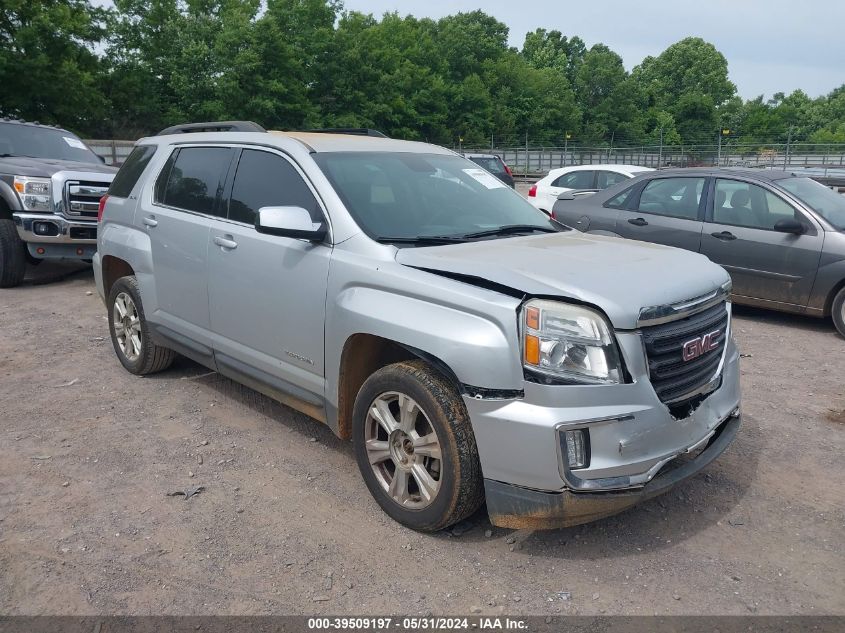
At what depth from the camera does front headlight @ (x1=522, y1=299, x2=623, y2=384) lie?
2.96m

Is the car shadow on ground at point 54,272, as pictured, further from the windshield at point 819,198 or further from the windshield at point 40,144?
the windshield at point 819,198

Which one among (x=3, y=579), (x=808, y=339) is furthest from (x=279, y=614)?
(x=808, y=339)

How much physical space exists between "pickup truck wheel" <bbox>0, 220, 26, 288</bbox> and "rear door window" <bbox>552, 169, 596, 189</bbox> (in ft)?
28.9

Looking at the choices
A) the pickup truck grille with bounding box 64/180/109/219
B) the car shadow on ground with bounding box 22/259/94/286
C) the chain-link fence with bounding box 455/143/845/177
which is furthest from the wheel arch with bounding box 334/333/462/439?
the chain-link fence with bounding box 455/143/845/177

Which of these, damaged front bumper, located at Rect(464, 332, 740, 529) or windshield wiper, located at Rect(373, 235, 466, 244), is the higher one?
windshield wiper, located at Rect(373, 235, 466, 244)

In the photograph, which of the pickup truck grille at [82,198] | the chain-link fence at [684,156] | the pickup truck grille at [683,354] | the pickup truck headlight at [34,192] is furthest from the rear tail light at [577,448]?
the chain-link fence at [684,156]

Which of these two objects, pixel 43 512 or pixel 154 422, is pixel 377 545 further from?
pixel 154 422

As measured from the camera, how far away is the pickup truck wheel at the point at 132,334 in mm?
5434

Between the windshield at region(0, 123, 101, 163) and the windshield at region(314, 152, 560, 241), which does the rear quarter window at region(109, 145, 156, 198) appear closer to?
the windshield at region(314, 152, 560, 241)

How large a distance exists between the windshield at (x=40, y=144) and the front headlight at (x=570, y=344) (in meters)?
9.09

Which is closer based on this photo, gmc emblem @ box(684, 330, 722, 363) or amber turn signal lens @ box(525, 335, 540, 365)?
amber turn signal lens @ box(525, 335, 540, 365)

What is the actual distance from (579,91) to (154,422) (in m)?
85.7

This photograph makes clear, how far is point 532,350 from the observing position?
2963 mm

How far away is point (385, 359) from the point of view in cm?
370
